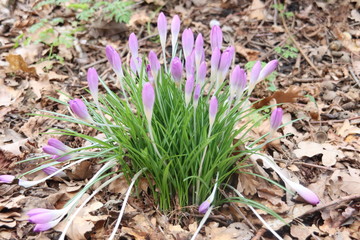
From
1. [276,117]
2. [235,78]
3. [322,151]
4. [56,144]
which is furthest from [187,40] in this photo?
[322,151]

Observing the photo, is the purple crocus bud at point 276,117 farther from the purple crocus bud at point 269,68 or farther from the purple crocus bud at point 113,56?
the purple crocus bud at point 113,56

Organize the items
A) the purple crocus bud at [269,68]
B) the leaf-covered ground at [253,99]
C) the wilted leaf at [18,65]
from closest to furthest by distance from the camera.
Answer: the purple crocus bud at [269,68] → the leaf-covered ground at [253,99] → the wilted leaf at [18,65]

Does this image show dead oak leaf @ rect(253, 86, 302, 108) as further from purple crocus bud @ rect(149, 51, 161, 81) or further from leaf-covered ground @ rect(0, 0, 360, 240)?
purple crocus bud @ rect(149, 51, 161, 81)

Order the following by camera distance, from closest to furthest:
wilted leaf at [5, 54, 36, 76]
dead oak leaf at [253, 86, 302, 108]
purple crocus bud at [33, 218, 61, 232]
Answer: purple crocus bud at [33, 218, 61, 232]
dead oak leaf at [253, 86, 302, 108]
wilted leaf at [5, 54, 36, 76]

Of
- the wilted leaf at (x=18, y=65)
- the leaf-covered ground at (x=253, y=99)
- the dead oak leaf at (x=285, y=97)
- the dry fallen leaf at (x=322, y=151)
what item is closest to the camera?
the leaf-covered ground at (x=253, y=99)

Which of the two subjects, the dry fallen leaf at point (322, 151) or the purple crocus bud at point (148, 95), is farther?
the dry fallen leaf at point (322, 151)

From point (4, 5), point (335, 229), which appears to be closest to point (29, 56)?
point (4, 5)

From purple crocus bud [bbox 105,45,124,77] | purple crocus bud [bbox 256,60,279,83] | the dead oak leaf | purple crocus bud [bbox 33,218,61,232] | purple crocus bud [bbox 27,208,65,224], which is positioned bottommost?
the dead oak leaf

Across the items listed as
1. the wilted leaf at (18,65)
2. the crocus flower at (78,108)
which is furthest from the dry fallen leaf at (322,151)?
the wilted leaf at (18,65)

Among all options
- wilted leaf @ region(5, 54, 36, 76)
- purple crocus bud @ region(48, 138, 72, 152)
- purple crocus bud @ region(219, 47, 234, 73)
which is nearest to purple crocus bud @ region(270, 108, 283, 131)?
purple crocus bud @ region(219, 47, 234, 73)

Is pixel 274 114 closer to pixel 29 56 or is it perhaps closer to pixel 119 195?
pixel 119 195
